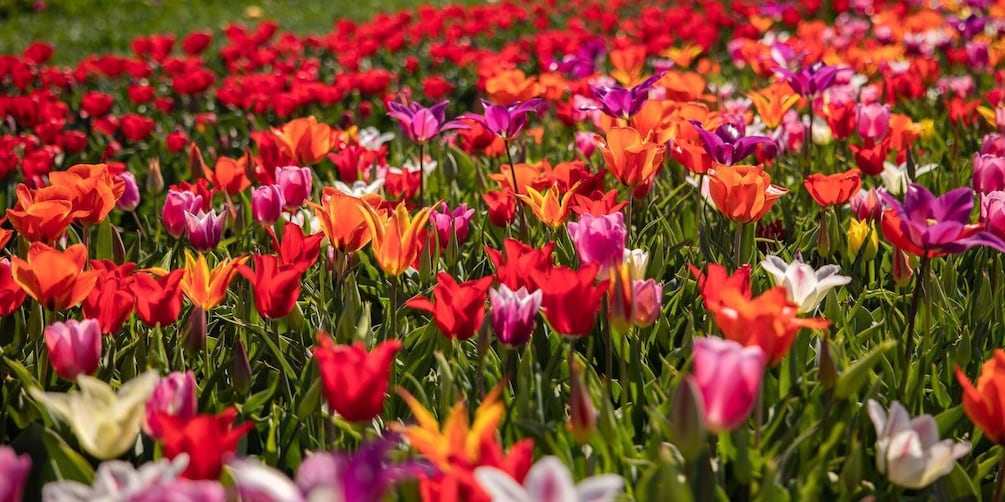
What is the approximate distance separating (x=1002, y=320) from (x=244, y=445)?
72.1 inches

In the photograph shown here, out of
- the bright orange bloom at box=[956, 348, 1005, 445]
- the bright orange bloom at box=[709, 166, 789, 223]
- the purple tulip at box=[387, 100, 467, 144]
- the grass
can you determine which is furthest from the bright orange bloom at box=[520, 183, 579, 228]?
the grass

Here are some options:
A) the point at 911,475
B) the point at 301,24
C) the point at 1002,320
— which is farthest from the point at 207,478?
the point at 301,24

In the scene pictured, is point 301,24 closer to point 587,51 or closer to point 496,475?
point 587,51

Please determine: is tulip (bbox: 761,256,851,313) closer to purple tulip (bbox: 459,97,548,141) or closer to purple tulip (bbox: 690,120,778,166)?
purple tulip (bbox: 690,120,778,166)

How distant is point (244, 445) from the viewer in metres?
1.79

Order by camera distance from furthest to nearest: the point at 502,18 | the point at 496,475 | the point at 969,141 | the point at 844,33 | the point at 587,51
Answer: the point at 502,18 < the point at 844,33 < the point at 587,51 < the point at 969,141 < the point at 496,475

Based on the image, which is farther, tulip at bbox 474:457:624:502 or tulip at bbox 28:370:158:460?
tulip at bbox 28:370:158:460

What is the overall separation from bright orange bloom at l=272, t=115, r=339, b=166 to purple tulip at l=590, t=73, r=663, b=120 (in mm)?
985

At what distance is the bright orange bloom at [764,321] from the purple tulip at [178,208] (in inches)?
67.6

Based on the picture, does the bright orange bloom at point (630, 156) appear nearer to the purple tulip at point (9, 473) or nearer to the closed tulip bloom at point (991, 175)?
the closed tulip bloom at point (991, 175)

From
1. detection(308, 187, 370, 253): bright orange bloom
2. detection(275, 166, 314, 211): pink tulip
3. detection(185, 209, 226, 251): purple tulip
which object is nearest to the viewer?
detection(308, 187, 370, 253): bright orange bloom

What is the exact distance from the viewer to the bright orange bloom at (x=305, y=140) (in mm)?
3289

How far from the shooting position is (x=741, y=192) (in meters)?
2.32

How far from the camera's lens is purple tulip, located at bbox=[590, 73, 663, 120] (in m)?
3.03
